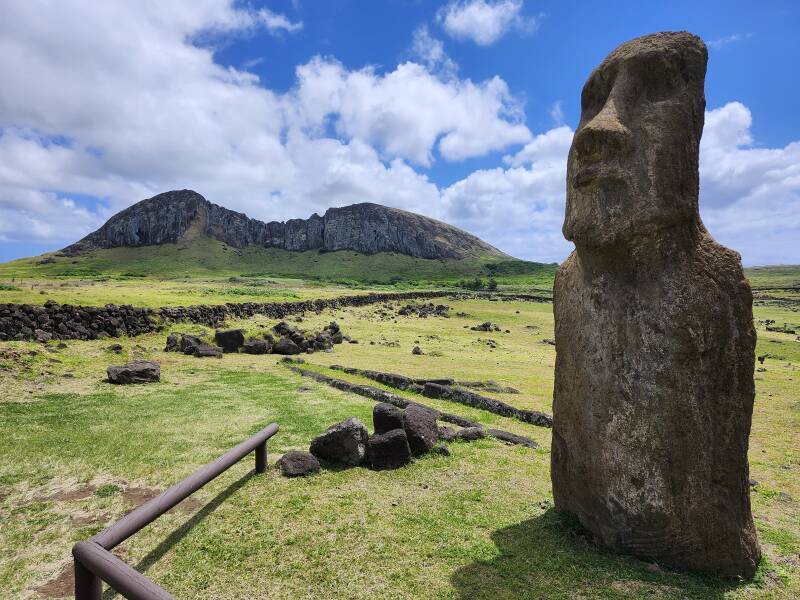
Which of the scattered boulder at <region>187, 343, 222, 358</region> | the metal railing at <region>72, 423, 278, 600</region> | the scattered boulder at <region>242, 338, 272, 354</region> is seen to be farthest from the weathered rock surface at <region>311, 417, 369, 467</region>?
the scattered boulder at <region>242, 338, 272, 354</region>

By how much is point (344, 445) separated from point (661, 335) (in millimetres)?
6495

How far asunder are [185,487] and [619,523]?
6209 millimetres

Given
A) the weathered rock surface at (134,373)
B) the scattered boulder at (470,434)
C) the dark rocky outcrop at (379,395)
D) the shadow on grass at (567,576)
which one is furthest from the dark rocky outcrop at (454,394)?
the weathered rock surface at (134,373)

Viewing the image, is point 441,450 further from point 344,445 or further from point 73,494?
point 73,494

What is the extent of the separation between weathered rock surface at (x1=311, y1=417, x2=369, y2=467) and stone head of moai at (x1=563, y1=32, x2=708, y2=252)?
6008 mm

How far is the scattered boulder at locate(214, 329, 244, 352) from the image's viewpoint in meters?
26.8

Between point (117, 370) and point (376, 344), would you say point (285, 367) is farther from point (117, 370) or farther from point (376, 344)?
point (376, 344)

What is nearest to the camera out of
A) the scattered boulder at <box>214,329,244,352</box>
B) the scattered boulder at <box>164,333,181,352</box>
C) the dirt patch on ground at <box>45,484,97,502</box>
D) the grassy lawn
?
the grassy lawn

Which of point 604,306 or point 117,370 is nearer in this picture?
point 604,306

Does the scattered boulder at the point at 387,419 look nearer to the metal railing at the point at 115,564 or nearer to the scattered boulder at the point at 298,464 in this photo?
→ the scattered boulder at the point at 298,464

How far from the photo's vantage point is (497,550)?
677 centimetres

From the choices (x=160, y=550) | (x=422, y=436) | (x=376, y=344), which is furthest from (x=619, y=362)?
(x=376, y=344)

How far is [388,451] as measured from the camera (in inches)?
390

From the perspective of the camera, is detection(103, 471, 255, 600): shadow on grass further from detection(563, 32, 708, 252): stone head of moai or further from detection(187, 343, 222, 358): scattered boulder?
detection(187, 343, 222, 358): scattered boulder
